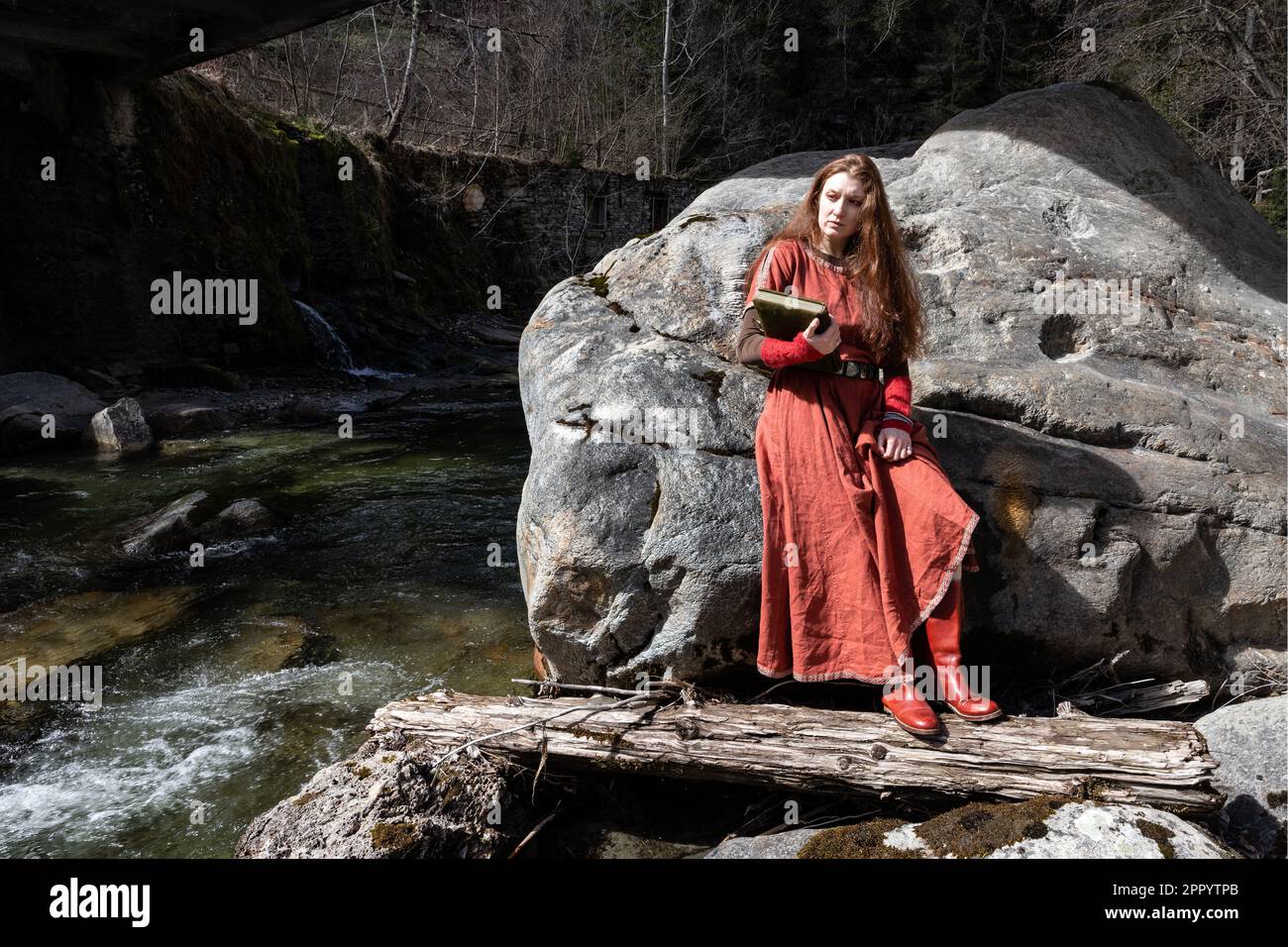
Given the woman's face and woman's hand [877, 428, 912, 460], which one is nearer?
woman's hand [877, 428, 912, 460]

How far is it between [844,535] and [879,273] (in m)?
1.04

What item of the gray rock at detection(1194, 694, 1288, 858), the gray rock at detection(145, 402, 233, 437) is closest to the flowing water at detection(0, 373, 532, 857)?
the gray rock at detection(145, 402, 233, 437)

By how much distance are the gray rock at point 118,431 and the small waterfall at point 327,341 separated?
481 centimetres

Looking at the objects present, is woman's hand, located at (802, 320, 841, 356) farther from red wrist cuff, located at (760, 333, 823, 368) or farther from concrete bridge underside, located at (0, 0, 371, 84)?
concrete bridge underside, located at (0, 0, 371, 84)

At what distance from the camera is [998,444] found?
3.74 metres

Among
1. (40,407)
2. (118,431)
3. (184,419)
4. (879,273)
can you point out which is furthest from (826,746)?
(40,407)

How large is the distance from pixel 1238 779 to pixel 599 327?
3150 millimetres

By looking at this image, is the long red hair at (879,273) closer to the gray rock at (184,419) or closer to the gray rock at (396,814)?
the gray rock at (396,814)

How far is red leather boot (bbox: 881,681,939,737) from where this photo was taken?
2.84 m

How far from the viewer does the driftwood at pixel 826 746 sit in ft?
8.79

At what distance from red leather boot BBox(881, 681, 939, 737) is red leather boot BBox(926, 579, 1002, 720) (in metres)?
0.10

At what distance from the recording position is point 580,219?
23125 millimetres

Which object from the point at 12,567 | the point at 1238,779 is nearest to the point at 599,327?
the point at 1238,779

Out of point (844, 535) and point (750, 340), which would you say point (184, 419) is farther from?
point (844, 535)
